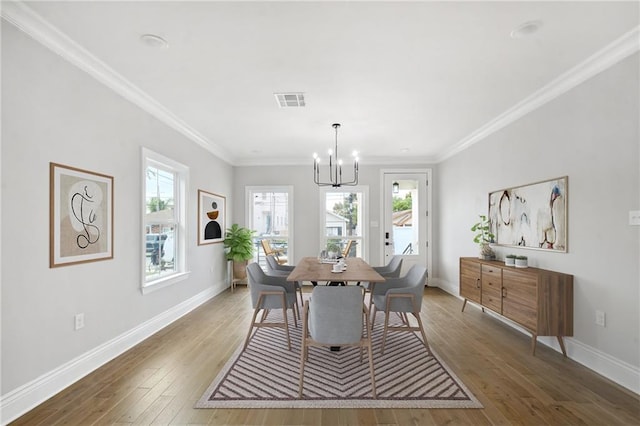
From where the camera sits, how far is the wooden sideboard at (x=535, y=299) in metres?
3.11

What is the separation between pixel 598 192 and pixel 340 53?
2452 millimetres

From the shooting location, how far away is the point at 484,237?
461cm

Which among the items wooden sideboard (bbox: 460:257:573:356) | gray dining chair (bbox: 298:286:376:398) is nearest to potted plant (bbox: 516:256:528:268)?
wooden sideboard (bbox: 460:257:573:356)

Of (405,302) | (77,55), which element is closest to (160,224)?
(77,55)

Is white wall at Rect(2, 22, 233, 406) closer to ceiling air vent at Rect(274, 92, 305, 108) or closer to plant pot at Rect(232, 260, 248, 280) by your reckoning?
ceiling air vent at Rect(274, 92, 305, 108)

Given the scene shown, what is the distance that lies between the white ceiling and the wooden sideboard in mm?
1802

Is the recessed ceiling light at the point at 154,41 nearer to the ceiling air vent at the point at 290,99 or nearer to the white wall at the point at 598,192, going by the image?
the ceiling air vent at the point at 290,99

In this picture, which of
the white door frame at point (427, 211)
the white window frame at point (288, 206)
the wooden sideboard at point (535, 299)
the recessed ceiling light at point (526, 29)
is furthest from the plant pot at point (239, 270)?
the recessed ceiling light at point (526, 29)

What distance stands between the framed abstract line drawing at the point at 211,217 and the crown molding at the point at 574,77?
14.0 feet

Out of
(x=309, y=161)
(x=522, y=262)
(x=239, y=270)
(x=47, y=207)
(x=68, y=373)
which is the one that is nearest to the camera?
(x=47, y=207)

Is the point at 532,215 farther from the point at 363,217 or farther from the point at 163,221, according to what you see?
the point at 163,221

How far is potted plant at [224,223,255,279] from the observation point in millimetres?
6215

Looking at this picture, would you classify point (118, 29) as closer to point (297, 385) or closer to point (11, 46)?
point (11, 46)

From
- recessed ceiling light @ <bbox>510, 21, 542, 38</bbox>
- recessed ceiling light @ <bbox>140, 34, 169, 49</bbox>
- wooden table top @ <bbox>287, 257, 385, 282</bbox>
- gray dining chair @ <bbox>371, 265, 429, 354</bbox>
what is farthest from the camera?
gray dining chair @ <bbox>371, 265, 429, 354</bbox>
